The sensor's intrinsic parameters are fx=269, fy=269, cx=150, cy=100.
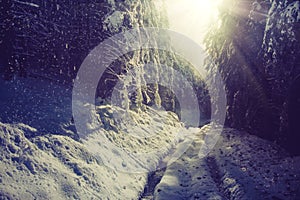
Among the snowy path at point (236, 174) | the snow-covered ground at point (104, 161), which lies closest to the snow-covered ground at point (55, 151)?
the snow-covered ground at point (104, 161)

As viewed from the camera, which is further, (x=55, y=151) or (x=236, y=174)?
(x=236, y=174)

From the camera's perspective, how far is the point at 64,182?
872cm

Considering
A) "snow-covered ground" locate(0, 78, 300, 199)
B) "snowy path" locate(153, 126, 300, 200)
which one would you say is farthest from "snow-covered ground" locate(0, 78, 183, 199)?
"snowy path" locate(153, 126, 300, 200)

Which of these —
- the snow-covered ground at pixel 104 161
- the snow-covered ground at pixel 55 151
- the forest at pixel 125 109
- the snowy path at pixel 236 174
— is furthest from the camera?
the snowy path at pixel 236 174

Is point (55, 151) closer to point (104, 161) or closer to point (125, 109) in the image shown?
point (104, 161)

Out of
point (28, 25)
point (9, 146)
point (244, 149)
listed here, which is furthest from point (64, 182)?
point (244, 149)

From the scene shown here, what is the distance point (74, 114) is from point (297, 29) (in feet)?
32.6

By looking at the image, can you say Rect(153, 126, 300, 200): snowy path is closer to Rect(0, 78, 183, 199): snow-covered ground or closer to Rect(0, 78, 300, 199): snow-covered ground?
Rect(0, 78, 300, 199): snow-covered ground

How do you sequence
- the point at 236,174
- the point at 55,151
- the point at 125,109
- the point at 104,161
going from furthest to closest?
1. the point at 125,109
2. the point at 236,174
3. the point at 104,161
4. the point at 55,151

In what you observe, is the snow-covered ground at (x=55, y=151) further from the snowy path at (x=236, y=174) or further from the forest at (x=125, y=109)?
the snowy path at (x=236, y=174)

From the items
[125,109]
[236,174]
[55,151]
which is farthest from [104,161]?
[236,174]

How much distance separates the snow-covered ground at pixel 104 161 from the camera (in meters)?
8.48

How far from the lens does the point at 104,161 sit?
1125cm

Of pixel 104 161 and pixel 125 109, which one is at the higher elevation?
pixel 125 109
